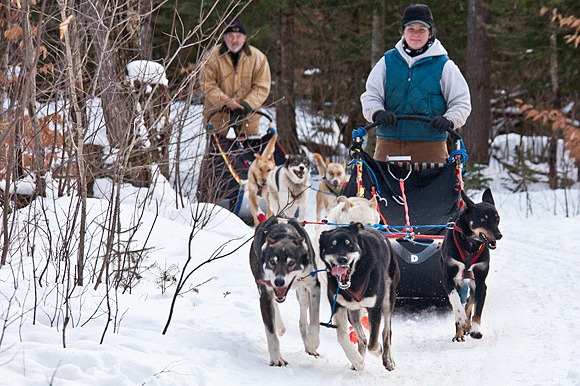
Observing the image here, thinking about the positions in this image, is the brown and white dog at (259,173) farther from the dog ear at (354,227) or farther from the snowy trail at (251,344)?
the dog ear at (354,227)

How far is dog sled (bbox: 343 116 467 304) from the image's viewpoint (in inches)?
176

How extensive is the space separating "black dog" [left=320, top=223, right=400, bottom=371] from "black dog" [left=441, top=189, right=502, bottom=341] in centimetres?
68

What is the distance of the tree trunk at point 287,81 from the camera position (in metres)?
13.1

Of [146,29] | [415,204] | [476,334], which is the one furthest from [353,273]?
[146,29]

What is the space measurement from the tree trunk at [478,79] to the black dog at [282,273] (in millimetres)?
10270

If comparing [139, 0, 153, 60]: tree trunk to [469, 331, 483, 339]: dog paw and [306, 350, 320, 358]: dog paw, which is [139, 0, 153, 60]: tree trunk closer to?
[306, 350, 320, 358]: dog paw

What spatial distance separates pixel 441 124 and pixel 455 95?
0.44m

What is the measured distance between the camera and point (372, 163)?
4.93 m

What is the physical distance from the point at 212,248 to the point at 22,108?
12.4 feet

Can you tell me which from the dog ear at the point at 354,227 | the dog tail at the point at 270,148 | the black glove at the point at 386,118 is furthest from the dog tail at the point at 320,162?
the dog ear at the point at 354,227

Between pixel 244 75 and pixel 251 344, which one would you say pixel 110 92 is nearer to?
pixel 251 344

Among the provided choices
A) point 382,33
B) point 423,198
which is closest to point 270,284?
point 423,198

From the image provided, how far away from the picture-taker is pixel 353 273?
11.1 feet

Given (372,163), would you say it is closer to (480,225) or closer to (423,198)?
(423,198)
